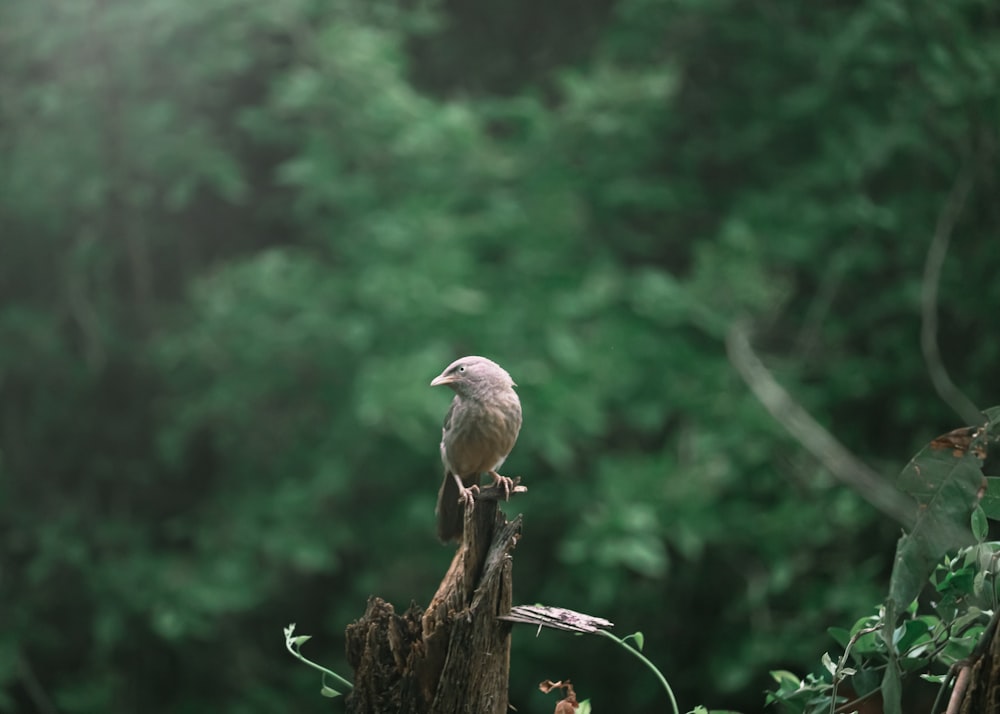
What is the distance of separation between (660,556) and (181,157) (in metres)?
3.45

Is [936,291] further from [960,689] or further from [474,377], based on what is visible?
[960,689]

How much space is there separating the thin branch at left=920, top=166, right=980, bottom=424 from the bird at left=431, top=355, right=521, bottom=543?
9.32 ft

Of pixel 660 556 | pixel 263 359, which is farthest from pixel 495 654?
pixel 263 359

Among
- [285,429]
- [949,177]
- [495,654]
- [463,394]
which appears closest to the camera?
[495,654]

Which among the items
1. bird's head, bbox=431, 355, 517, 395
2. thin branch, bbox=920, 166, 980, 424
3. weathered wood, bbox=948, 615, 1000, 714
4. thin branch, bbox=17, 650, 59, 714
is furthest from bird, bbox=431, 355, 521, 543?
thin branch, bbox=17, 650, 59, 714

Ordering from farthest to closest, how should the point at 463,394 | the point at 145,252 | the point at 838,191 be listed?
the point at 145,252, the point at 838,191, the point at 463,394

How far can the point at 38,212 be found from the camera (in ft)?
21.1

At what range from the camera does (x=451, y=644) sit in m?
2.22

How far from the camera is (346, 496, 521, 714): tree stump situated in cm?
220

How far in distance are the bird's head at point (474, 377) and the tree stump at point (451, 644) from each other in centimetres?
97

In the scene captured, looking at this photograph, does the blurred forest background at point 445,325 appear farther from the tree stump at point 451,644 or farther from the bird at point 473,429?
the tree stump at point 451,644

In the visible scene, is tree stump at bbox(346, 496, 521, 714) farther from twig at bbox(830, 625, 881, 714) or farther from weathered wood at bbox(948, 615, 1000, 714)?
weathered wood at bbox(948, 615, 1000, 714)

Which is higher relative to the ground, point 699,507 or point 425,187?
point 425,187

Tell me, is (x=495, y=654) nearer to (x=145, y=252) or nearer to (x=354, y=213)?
(x=354, y=213)
